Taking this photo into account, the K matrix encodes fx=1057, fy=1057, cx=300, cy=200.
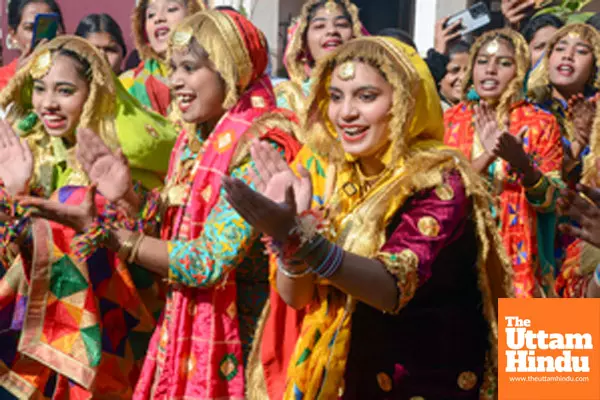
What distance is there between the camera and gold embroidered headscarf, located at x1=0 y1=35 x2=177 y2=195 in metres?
4.31

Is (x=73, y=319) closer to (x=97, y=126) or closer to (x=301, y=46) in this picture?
(x=97, y=126)

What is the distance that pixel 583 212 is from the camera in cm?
326

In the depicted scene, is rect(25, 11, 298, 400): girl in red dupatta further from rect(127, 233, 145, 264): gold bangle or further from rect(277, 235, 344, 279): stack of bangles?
rect(277, 235, 344, 279): stack of bangles

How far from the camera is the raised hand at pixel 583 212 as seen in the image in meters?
3.22

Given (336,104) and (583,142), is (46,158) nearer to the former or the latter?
(336,104)

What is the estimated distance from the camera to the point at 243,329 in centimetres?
388

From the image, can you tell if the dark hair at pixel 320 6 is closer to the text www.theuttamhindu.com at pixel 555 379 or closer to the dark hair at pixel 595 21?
the dark hair at pixel 595 21

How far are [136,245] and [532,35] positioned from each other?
449cm

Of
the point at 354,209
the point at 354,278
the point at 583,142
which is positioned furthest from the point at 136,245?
the point at 583,142

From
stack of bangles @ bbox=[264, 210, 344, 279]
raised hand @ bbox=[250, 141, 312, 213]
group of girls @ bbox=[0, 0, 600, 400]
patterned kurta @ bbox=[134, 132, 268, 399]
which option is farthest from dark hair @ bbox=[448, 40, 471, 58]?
stack of bangles @ bbox=[264, 210, 344, 279]

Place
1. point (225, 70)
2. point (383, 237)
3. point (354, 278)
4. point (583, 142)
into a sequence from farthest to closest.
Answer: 1. point (583, 142)
2. point (225, 70)
3. point (383, 237)
4. point (354, 278)

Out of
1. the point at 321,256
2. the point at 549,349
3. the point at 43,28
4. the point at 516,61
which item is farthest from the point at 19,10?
the point at 321,256

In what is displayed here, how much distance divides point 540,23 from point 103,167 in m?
4.35

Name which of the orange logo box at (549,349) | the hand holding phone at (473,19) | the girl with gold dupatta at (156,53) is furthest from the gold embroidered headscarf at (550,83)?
the orange logo box at (549,349)
